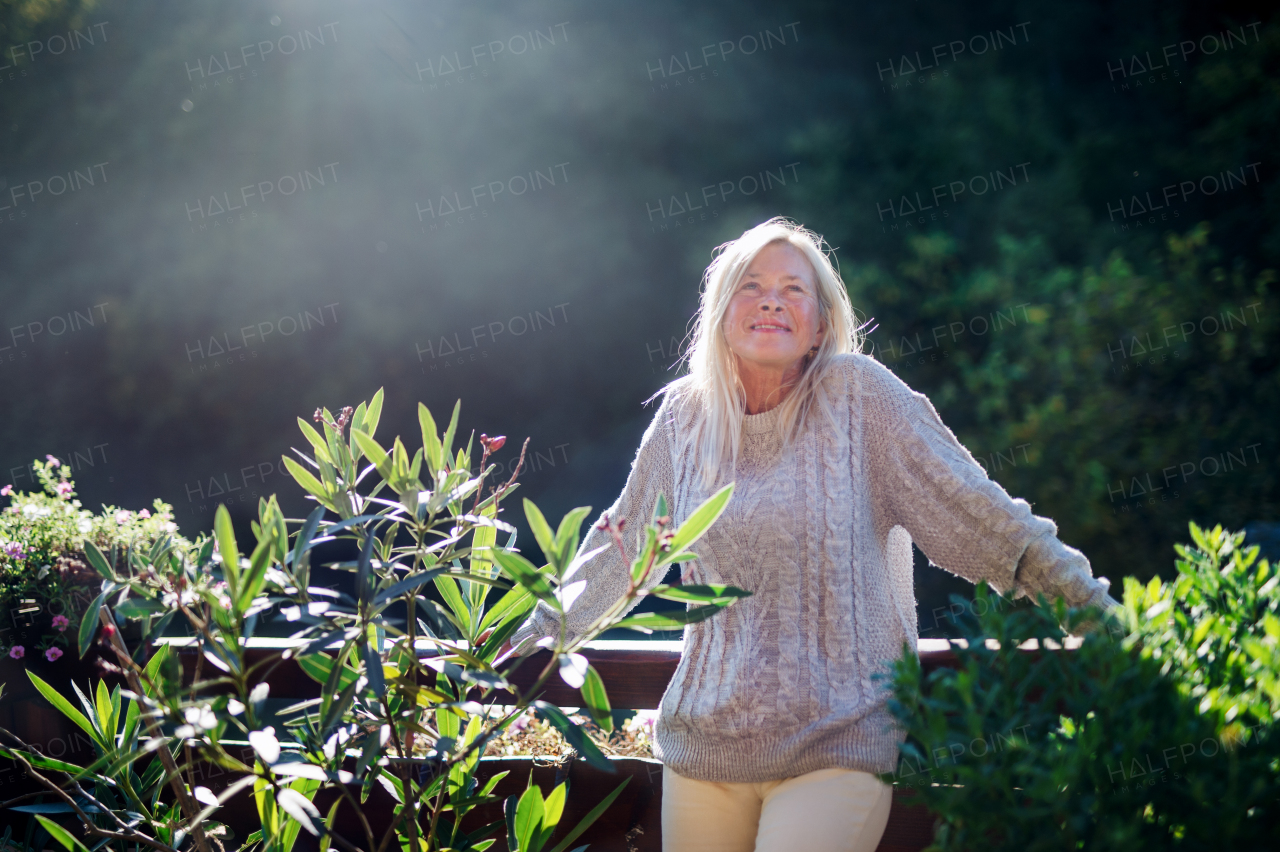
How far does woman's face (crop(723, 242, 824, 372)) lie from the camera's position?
1.72m

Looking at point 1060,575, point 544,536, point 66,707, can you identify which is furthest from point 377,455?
point 1060,575

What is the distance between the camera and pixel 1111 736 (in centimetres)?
93

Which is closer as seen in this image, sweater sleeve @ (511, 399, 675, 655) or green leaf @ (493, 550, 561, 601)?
green leaf @ (493, 550, 561, 601)

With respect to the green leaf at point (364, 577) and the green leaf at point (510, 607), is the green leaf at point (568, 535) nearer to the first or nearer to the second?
the green leaf at point (364, 577)

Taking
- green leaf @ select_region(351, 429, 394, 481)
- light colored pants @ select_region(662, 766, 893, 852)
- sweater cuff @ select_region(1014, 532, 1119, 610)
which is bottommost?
light colored pants @ select_region(662, 766, 893, 852)

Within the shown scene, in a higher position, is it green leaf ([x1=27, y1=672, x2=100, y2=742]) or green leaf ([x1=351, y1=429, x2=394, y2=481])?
green leaf ([x1=351, y1=429, x2=394, y2=481])

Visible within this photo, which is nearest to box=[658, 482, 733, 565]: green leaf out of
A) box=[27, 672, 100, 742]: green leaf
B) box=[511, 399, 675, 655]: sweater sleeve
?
box=[511, 399, 675, 655]: sweater sleeve

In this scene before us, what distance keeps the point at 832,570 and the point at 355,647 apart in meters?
0.79

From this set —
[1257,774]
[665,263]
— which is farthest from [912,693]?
[665,263]

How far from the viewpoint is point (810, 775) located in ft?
4.75

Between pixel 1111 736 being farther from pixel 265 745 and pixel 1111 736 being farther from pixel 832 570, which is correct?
Answer: pixel 265 745

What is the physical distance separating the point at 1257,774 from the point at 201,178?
23.6 ft

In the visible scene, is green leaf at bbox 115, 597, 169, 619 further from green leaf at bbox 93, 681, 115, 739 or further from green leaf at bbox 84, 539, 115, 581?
green leaf at bbox 93, 681, 115, 739

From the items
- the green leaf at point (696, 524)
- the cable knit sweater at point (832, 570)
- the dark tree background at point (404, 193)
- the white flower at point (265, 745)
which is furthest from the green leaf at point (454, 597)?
the dark tree background at point (404, 193)
